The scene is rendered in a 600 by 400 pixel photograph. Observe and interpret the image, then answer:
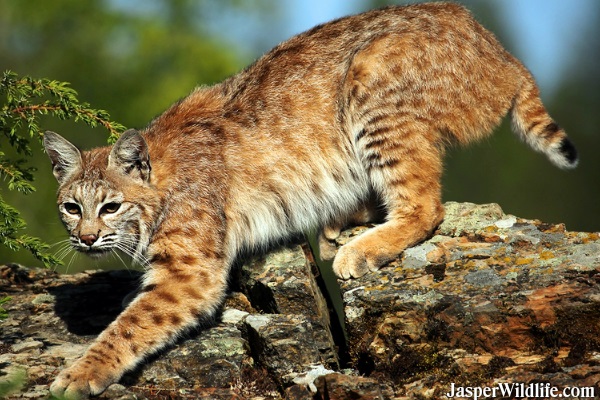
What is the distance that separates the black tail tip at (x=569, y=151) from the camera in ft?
18.7

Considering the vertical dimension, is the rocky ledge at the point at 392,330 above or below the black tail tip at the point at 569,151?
below

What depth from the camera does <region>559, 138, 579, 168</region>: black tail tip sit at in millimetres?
5691

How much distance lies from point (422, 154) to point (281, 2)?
763 inches

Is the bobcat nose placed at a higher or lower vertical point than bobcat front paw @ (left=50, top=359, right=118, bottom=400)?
higher

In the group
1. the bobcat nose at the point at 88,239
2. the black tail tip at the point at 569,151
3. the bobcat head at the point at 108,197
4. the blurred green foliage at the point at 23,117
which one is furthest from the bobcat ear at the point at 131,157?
the black tail tip at the point at 569,151

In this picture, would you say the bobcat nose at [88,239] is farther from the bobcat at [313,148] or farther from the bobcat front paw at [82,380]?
the bobcat front paw at [82,380]

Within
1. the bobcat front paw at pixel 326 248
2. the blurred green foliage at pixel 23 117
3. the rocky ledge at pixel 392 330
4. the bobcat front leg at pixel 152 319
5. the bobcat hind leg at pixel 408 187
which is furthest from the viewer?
the bobcat front paw at pixel 326 248

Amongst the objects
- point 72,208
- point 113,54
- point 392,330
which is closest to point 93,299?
point 72,208

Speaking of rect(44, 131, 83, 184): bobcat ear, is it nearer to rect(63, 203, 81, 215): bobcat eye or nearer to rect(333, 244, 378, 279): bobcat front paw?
rect(63, 203, 81, 215): bobcat eye

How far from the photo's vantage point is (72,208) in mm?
5117

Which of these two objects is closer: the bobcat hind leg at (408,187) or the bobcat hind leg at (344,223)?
the bobcat hind leg at (408,187)

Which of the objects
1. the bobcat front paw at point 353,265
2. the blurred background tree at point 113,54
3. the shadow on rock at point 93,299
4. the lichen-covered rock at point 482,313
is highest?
the blurred background tree at point 113,54

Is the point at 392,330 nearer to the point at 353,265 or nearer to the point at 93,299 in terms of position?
the point at 353,265

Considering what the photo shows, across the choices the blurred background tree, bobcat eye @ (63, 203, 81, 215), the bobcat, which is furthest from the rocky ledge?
the blurred background tree
